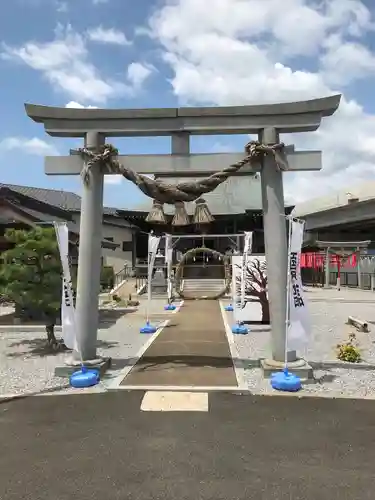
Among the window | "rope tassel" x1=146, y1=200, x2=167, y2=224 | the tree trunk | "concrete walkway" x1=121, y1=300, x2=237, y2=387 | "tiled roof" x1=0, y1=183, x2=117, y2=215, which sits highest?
"tiled roof" x1=0, y1=183, x2=117, y2=215

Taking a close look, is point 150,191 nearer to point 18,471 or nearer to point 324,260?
point 18,471

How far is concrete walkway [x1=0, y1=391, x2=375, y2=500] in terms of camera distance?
4.22 metres

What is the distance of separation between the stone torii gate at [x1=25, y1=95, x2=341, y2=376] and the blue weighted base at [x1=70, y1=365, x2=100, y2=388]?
53 cm

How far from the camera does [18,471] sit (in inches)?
181

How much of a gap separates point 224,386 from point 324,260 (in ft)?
112

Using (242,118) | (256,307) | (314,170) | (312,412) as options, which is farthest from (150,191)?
(256,307)

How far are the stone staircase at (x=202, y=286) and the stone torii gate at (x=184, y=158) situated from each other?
74.5 feet

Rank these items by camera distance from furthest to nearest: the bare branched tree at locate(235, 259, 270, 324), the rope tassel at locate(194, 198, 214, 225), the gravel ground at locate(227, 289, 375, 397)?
the bare branched tree at locate(235, 259, 270, 324) → the rope tassel at locate(194, 198, 214, 225) → the gravel ground at locate(227, 289, 375, 397)

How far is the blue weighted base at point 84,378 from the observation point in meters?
7.80

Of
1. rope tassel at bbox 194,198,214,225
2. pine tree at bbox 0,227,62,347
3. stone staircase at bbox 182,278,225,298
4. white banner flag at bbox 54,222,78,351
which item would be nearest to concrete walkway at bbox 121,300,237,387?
white banner flag at bbox 54,222,78,351

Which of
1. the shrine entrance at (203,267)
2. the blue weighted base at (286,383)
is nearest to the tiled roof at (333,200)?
the shrine entrance at (203,267)

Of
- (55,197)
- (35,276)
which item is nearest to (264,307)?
(35,276)

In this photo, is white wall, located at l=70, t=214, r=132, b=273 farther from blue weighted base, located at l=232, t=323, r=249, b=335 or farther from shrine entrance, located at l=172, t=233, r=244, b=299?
blue weighted base, located at l=232, t=323, r=249, b=335

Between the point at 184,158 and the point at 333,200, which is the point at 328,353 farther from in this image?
the point at 333,200
